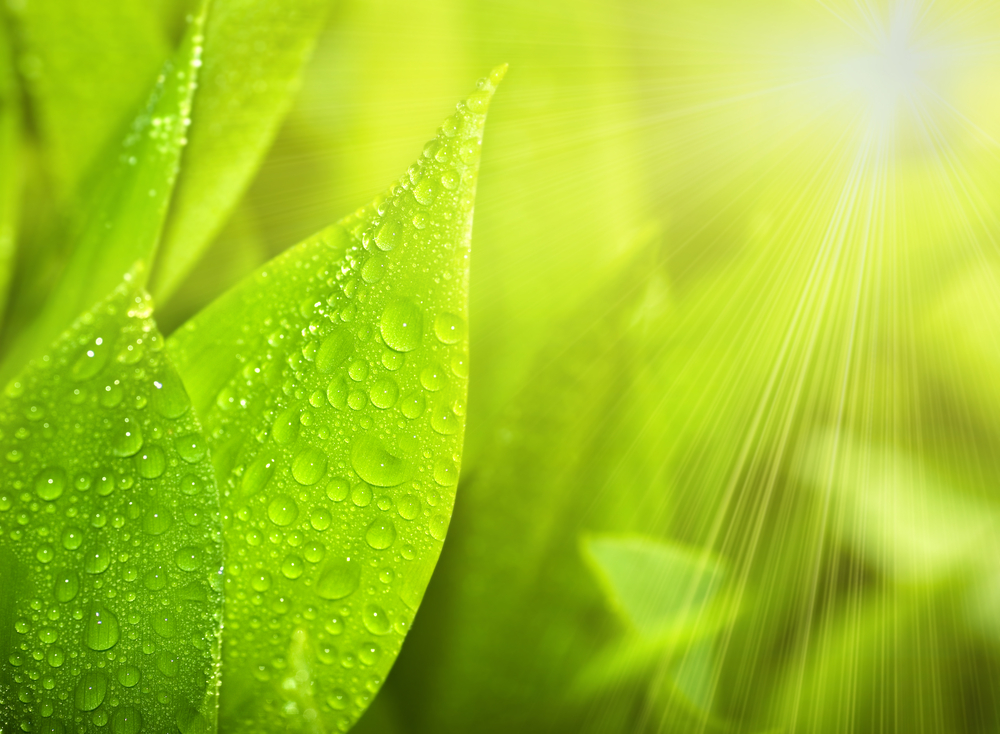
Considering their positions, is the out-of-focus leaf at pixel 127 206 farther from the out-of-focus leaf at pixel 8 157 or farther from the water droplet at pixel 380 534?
the water droplet at pixel 380 534

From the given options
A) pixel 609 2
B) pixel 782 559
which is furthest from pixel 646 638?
pixel 609 2

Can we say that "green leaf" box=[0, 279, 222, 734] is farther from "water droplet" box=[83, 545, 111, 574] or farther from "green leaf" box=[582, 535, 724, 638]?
"green leaf" box=[582, 535, 724, 638]

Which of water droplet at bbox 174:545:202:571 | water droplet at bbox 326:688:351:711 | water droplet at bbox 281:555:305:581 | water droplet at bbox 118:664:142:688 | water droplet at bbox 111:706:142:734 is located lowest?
water droplet at bbox 111:706:142:734

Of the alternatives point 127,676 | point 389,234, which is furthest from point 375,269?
point 127,676

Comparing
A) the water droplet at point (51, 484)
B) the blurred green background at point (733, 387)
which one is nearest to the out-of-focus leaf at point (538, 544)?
the blurred green background at point (733, 387)

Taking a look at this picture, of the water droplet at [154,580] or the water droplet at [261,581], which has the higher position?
the water droplet at [261,581]

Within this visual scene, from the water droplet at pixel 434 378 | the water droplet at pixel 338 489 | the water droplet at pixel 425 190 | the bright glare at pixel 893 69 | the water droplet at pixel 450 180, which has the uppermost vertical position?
the bright glare at pixel 893 69

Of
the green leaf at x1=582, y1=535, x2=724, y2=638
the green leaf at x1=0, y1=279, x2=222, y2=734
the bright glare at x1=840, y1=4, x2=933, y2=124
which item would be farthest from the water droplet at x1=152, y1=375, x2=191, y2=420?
the bright glare at x1=840, y1=4, x2=933, y2=124

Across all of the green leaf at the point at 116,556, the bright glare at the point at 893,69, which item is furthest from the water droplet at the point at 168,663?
the bright glare at the point at 893,69
